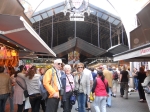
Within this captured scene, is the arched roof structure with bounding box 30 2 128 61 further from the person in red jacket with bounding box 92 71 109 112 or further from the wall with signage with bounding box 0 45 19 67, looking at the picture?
the person in red jacket with bounding box 92 71 109 112

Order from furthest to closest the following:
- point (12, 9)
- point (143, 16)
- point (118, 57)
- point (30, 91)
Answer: point (143, 16), point (118, 57), point (12, 9), point (30, 91)

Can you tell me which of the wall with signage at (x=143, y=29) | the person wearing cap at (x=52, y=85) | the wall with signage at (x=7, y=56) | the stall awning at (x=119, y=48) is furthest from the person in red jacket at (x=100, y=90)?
the stall awning at (x=119, y=48)

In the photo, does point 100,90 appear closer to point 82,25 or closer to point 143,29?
point 143,29

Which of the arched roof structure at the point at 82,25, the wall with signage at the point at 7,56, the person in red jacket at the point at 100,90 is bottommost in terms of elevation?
the person in red jacket at the point at 100,90

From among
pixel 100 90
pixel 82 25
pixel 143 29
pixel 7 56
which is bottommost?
pixel 100 90

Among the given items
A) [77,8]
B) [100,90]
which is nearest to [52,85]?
[100,90]

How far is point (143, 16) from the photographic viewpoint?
984 cm

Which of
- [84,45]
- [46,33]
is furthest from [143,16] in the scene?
[46,33]

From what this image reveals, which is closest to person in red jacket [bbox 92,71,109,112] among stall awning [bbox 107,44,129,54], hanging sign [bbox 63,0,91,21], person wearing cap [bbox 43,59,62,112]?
person wearing cap [bbox 43,59,62,112]

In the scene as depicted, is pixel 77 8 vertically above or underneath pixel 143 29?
above

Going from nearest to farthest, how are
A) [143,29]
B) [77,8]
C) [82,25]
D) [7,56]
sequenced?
[7,56], [143,29], [77,8], [82,25]

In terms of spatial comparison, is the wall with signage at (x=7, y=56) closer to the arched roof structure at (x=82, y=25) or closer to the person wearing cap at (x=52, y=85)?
the person wearing cap at (x=52, y=85)

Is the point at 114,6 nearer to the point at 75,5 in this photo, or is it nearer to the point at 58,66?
the point at 75,5

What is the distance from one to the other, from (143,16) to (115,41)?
22241 millimetres
